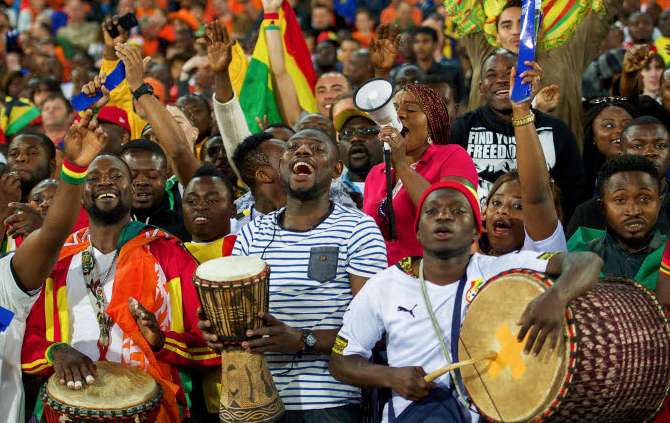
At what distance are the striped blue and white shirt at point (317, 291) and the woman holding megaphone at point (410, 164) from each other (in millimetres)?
434

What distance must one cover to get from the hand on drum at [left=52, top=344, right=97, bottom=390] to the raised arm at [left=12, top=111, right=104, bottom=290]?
0.39 m

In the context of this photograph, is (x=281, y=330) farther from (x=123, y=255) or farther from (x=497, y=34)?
(x=497, y=34)

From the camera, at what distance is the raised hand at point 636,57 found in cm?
738

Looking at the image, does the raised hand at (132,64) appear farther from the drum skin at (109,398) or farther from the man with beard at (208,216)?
the drum skin at (109,398)

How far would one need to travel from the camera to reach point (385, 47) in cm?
784

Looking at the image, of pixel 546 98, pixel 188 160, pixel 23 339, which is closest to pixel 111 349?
pixel 23 339

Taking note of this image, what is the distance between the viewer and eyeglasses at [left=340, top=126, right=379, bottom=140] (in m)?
6.67

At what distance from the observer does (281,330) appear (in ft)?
14.9

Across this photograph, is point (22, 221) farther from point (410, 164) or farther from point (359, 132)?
point (359, 132)

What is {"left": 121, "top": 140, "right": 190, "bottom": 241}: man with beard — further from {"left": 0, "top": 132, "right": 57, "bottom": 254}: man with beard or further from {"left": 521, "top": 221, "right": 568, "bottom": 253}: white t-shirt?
{"left": 521, "top": 221, "right": 568, "bottom": 253}: white t-shirt

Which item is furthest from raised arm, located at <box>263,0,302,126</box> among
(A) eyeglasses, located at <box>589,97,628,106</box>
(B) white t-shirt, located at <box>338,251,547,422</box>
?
(B) white t-shirt, located at <box>338,251,547,422</box>

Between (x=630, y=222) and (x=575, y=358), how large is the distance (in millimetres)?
1335

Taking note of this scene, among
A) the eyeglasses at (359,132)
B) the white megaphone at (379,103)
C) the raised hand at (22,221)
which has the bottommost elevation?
the raised hand at (22,221)

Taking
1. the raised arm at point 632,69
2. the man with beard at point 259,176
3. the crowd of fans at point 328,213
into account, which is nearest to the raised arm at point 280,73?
the crowd of fans at point 328,213
